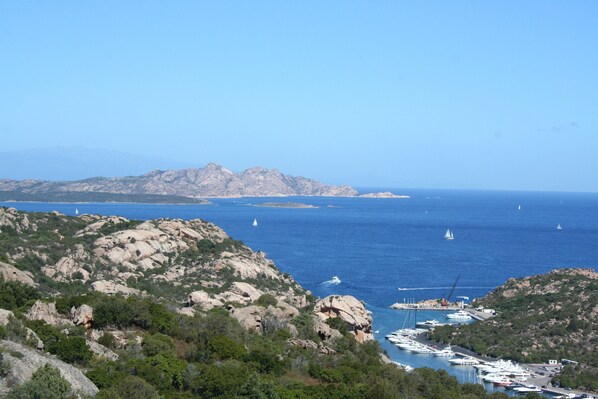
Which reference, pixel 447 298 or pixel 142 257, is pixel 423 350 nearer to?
pixel 142 257

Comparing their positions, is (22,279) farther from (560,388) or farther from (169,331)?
(560,388)

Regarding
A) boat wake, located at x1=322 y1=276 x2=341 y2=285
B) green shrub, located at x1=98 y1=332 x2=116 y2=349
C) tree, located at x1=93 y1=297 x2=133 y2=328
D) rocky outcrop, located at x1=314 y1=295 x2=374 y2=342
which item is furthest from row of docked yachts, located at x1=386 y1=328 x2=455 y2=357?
green shrub, located at x1=98 y1=332 x2=116 y2=349

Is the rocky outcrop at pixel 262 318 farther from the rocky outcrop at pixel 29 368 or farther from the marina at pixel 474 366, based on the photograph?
the marina at pixel 474 366

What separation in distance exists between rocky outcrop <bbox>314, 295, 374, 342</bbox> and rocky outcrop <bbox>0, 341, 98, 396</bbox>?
52.2 feet

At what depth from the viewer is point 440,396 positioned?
2453cm

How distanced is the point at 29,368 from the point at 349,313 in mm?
18599

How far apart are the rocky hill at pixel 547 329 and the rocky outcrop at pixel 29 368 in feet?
110

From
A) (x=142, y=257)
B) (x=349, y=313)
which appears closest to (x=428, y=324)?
(x=142, y=257)

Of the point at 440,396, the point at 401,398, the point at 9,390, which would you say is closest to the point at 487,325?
the point at 440,396

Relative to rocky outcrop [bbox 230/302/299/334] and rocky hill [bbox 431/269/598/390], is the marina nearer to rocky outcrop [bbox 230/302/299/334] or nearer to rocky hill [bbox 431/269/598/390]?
rocky hill [bbox 431/269/598/390]

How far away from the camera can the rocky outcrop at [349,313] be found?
31.5 metres

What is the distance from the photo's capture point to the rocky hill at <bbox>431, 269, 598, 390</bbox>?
162 ft

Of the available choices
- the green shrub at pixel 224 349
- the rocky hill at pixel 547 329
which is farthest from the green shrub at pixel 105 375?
the rocky hill at pixel 547 329

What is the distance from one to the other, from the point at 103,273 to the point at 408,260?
61.5 metres
